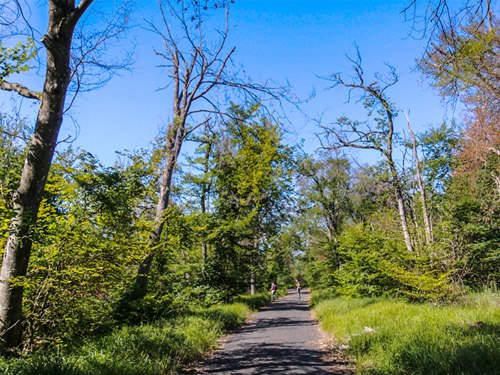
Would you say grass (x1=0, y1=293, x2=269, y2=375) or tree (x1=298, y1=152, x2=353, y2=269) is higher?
tree (x1=298, y1=152, x2=353, y2=269)

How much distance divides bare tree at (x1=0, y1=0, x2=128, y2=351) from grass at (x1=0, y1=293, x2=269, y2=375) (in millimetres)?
723

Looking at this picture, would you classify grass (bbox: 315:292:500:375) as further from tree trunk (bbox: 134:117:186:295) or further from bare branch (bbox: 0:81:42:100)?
bare branch (bbox: 0:81:42:100)

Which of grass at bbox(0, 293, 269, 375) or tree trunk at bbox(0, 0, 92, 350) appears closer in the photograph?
grass at bbox(0, 293, 269, 375)

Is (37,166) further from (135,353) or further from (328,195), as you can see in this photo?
(328,195)

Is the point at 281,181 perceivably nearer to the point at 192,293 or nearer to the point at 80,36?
the point at 192,293

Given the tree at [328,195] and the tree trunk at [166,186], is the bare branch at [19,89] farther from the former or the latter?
the tree at [328,195]

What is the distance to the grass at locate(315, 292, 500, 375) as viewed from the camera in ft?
12.9

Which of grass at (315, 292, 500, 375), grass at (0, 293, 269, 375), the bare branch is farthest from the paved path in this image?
the bare branch

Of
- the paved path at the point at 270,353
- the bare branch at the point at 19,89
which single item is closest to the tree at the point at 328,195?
the paved path at the point at 270,353

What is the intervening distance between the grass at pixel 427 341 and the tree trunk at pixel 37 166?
17.8 ft

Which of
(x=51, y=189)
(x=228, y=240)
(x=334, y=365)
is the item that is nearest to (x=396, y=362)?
(x=334, y=365)

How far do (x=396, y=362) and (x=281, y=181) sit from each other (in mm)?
11008

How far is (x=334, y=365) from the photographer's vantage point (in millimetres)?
5555

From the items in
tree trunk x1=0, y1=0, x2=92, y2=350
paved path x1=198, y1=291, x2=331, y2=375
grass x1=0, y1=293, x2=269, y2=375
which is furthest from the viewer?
paved path x1=198, y1=291, x2=331, y2=375
